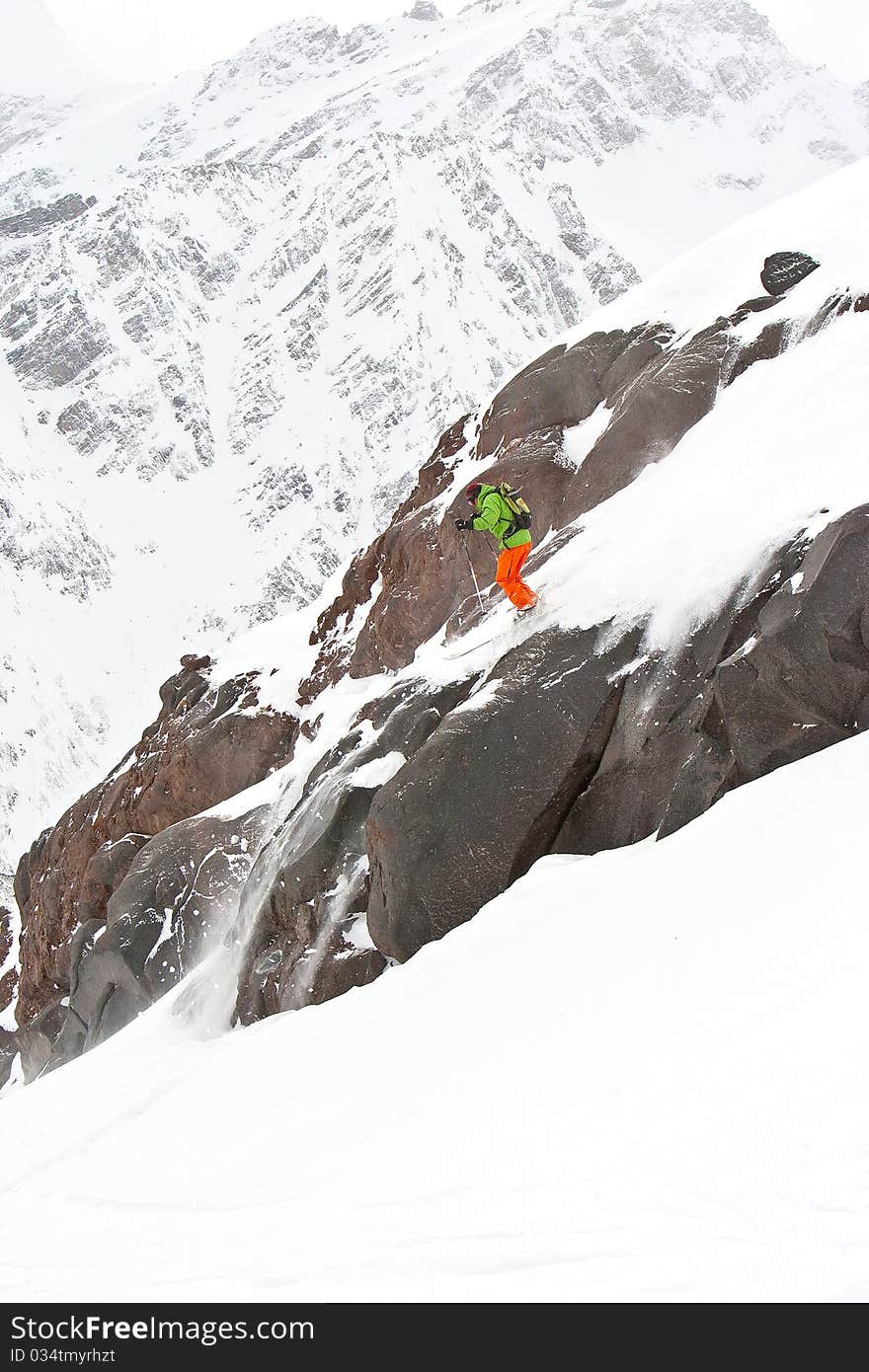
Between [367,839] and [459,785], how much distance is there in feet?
5.27

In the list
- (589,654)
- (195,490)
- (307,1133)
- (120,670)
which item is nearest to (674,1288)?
(307,1133)

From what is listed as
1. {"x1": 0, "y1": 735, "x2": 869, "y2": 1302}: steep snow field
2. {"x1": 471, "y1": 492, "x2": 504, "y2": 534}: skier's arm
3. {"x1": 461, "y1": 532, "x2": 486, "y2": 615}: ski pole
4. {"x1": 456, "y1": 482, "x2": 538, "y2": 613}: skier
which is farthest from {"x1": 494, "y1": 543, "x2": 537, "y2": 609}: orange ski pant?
A: {"x1": 0, "y1": 735, "x2": 869, "y2": 1302}: steep snow field

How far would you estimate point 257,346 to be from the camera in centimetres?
14850

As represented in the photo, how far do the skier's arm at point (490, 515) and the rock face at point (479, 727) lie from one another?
4.41 feet

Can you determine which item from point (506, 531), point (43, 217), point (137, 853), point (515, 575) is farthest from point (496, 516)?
point (43, 217)

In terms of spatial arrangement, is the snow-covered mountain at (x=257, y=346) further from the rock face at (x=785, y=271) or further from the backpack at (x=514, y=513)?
the rock face at (x=785, y=271)

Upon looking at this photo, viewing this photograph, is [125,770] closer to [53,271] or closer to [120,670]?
[120,670]

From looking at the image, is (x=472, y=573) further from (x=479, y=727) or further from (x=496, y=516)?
(x=479, y=727)

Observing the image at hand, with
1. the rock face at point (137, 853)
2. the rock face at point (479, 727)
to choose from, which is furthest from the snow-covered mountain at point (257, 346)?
the rock face at point (479, 727)

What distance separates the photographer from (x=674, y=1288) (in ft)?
11.3

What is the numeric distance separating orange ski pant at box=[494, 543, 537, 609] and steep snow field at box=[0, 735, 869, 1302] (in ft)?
13.6

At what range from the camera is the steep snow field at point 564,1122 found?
149 inches

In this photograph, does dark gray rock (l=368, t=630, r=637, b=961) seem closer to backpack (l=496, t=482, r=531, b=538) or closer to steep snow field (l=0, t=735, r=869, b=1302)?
backpack (l=496, t=482, r=531, b=538)

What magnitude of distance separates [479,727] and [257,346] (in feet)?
492
